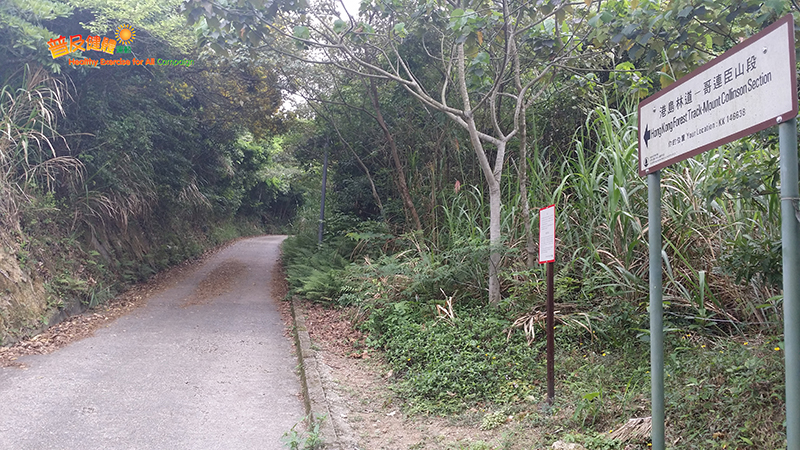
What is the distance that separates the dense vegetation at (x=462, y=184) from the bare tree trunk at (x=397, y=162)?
0.22 feet

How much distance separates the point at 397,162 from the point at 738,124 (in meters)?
8.46

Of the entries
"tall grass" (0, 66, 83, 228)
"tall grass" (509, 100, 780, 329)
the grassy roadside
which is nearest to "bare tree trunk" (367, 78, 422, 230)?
"tall grass" (509, 100, 780, 329)

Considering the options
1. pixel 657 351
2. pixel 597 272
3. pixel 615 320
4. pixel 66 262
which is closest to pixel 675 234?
pixel 597 272

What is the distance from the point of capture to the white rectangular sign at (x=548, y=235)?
4.32 metres

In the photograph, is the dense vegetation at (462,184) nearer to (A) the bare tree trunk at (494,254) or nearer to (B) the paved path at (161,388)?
(A) the bare tree trunk at (494,254)

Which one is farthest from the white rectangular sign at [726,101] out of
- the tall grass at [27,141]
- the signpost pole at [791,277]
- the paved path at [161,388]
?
the tall grass at [27,141]

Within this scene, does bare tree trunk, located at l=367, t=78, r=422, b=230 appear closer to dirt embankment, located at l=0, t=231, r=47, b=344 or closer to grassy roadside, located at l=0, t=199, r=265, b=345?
grassy roadside, located at l=0, t=199, r=265, b=345

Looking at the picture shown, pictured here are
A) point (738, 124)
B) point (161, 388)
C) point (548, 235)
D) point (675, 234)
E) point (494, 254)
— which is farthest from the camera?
point (494, 254)

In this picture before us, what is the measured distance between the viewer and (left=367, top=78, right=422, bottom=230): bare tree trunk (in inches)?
384

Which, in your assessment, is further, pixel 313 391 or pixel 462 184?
pixel 462 184

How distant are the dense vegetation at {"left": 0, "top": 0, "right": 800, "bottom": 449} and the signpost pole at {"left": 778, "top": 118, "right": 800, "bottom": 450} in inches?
52.8

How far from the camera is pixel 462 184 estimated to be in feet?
29.4

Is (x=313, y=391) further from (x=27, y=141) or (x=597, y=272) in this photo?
(x=27, y=141)

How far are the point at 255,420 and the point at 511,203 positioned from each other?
421 cm
